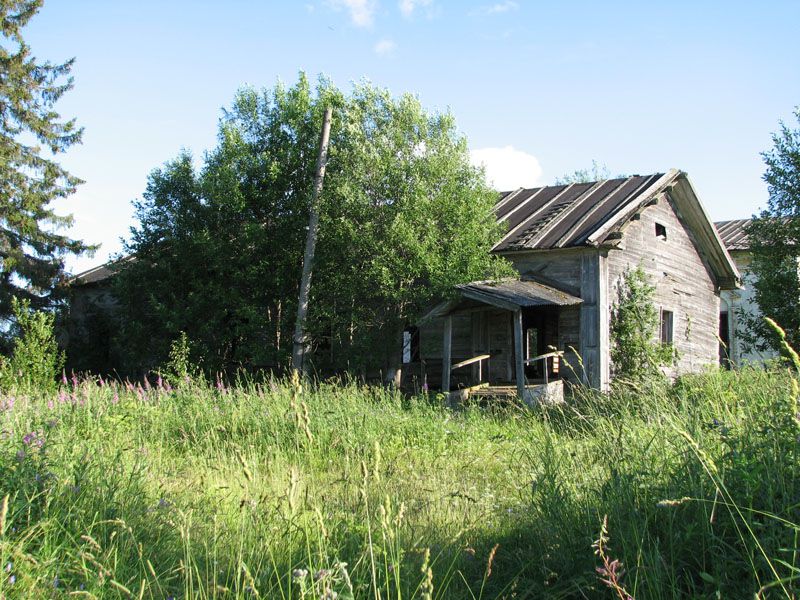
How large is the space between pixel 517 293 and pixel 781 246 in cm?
802

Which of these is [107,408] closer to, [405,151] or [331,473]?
[331,473]

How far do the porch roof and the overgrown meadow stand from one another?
7.39 m

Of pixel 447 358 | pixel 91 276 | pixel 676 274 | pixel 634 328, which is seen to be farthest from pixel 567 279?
pixel 91 276

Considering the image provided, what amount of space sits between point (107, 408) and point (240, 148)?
10.4 metres

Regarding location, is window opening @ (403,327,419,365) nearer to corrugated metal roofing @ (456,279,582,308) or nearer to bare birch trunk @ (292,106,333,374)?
bare birch trunk @ (292,106,333,374)

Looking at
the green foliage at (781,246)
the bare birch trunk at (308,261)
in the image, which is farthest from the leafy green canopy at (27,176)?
the green foliage at (781,246)

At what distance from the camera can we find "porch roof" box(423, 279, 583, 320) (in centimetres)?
1369

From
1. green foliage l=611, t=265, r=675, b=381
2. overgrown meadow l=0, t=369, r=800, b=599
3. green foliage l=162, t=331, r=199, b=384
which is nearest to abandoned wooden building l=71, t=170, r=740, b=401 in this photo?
green foliage l=611, t=265, r=675, b=381

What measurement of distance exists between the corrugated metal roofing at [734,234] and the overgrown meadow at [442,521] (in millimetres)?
22593

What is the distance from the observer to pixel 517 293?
14406mm

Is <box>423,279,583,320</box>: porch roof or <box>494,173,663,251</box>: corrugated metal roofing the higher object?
<box>494,173,663,251</box>: corrugated metal roofing

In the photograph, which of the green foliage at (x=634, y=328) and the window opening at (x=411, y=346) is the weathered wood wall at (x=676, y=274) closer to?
the green foliage at (x=634, y=328)

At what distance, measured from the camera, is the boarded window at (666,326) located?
719 inches

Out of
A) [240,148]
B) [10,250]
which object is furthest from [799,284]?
[10,250]
